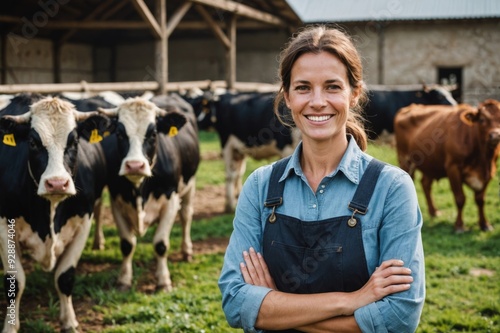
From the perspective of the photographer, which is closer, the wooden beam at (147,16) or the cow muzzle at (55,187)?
the cow muzzle at (55,187)

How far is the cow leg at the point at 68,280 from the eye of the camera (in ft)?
13.7

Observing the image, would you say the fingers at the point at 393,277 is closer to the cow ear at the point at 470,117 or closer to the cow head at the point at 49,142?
the cow head at the point at 49,142

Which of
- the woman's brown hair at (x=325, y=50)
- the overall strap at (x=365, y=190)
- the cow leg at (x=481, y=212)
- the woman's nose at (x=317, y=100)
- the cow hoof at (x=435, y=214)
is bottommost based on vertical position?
the cow hoof at (x=435, y=214)

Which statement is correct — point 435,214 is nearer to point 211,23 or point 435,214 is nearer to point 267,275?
point 267,275

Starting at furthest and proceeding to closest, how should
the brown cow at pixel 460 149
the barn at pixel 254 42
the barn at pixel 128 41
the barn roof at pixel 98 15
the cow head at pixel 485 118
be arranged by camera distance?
the barn at pixel 254 42 → the barn at pixel 128 41 → the barn roof at pixel 98 15 → the brown cow at pixel 460 149 → the cow head at pixel 485 118

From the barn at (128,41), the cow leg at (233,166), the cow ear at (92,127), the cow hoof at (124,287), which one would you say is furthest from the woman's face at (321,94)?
the barn at (128,41)

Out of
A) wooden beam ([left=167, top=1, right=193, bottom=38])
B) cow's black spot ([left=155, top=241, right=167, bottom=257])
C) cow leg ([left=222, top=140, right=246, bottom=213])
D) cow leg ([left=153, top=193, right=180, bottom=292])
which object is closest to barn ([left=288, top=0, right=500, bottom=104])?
wooden beam ([left=167, top=1, right=193, bottom=38])

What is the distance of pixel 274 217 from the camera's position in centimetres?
194

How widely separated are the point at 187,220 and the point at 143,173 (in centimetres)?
190

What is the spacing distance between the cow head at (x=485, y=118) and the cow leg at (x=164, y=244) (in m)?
3.66

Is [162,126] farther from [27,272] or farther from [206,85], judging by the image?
[206,85]

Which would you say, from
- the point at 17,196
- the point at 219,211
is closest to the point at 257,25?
the point at 219,211

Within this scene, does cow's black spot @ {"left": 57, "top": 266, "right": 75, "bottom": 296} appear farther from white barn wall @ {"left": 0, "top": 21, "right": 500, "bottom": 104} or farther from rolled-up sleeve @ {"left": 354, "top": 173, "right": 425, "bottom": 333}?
white barn wall @ {"left": 0, "top": 21, "right": 500, "bottom": 104}

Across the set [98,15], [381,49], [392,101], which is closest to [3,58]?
[98,15]
